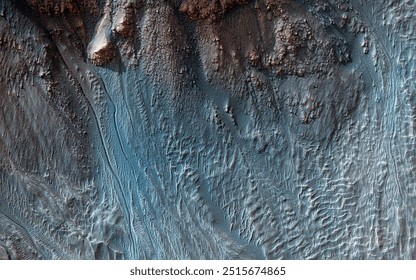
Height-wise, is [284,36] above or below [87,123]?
above

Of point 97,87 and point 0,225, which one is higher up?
point 97,87

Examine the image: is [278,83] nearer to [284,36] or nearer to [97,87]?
[284,36]

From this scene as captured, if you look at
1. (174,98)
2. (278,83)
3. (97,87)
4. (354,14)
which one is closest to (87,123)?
(97,87)

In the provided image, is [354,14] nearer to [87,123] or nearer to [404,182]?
[404,182]

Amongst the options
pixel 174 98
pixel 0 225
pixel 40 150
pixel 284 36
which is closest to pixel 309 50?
pixel 284 36
